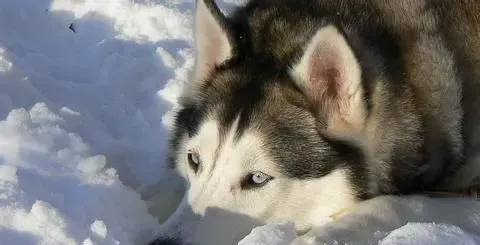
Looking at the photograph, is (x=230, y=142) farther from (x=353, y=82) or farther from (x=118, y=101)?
(x=118, y=101)

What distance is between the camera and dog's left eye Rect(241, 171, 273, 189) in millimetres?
3320

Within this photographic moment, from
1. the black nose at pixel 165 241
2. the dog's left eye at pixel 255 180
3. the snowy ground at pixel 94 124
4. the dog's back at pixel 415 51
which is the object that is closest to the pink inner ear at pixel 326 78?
the dog's back at pixel 415 51

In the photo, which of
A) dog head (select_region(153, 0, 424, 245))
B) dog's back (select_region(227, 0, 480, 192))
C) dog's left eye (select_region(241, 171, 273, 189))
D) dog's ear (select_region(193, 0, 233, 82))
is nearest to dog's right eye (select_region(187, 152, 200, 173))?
dog head (select_region(153, 0, 424, 245))

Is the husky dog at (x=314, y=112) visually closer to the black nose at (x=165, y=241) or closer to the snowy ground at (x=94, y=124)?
the black nose at (x=165, y=241)

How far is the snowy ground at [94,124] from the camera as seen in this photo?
315cm

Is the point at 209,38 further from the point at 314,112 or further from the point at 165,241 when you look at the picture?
the point at 165,241

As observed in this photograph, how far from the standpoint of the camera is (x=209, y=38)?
359cm

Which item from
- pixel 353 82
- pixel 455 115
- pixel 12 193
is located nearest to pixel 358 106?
pixel 353 82

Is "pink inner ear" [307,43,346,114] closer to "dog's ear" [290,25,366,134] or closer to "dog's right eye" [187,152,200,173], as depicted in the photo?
"dog's ear" [290,25,366,134]

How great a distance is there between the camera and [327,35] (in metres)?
3.15

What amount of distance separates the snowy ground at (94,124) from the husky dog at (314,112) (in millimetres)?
218

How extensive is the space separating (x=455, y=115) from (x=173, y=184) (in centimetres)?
118

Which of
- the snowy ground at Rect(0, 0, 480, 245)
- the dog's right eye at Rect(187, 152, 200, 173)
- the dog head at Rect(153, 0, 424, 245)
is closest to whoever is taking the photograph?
the snowy ground at Rect(0, 0, 480, 245)

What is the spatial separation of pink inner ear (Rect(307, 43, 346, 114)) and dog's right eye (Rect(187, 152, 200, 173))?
0.48 metres
